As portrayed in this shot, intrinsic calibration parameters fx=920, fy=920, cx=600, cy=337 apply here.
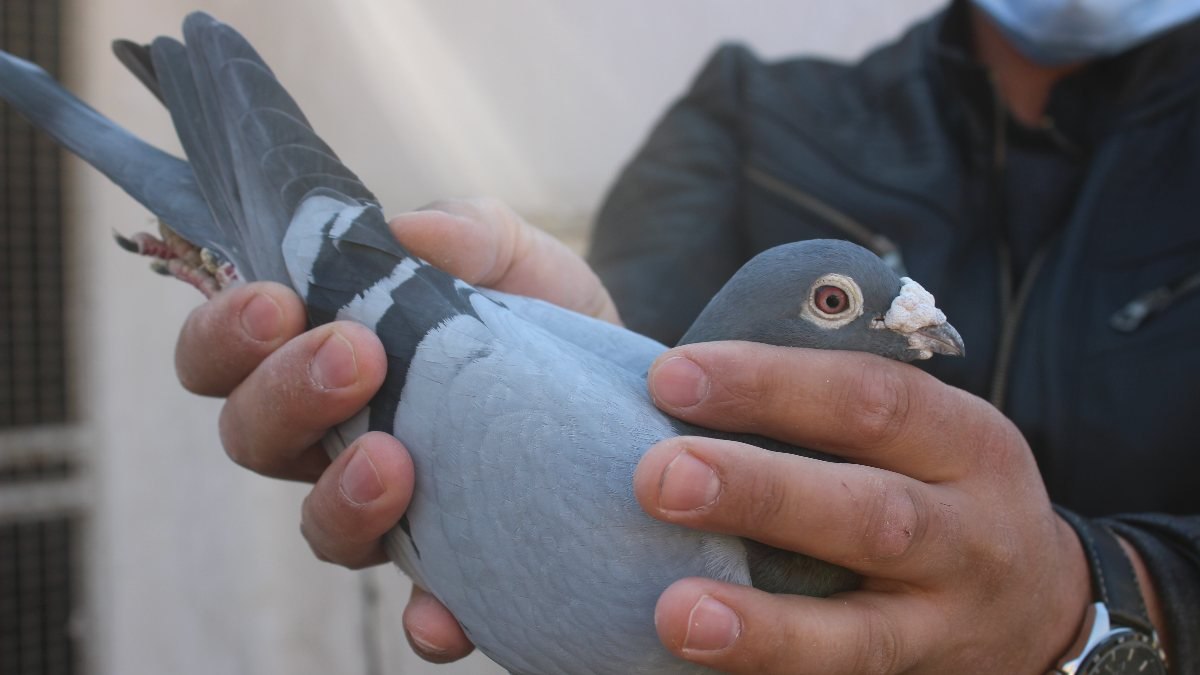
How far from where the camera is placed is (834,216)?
1.85 meters

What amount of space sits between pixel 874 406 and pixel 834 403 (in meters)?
0.04

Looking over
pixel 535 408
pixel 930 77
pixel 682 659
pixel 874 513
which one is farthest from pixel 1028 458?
pixel 930 77

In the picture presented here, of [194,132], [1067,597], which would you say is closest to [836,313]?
[1067,597]

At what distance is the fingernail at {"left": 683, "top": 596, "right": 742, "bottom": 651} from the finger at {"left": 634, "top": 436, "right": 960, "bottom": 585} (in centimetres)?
8

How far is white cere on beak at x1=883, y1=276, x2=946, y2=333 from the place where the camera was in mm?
944

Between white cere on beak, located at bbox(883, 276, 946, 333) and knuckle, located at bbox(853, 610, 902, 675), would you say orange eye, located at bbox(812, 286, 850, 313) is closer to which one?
white cere on beak, located at bbox(883, 276, 946, 333)

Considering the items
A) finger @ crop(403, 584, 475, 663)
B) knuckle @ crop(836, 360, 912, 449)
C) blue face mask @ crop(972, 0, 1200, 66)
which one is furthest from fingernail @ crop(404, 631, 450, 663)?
blue face mask @ crop(972, 0, 1200, 66)

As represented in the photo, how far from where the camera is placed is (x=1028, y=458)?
1.01 m

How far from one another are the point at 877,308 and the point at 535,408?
1.24 ft

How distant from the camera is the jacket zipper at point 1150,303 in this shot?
1.62m

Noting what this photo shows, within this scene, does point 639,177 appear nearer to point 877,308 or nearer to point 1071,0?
point 1071,0

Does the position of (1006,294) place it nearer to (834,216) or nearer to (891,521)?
(834,216)

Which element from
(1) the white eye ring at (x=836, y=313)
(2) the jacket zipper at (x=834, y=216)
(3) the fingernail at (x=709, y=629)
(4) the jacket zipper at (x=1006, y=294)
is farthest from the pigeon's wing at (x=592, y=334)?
(4) the jacket zipper at (x=1006, y=294)

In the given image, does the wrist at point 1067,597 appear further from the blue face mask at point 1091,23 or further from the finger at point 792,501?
the blue face mask at point 1091,23
